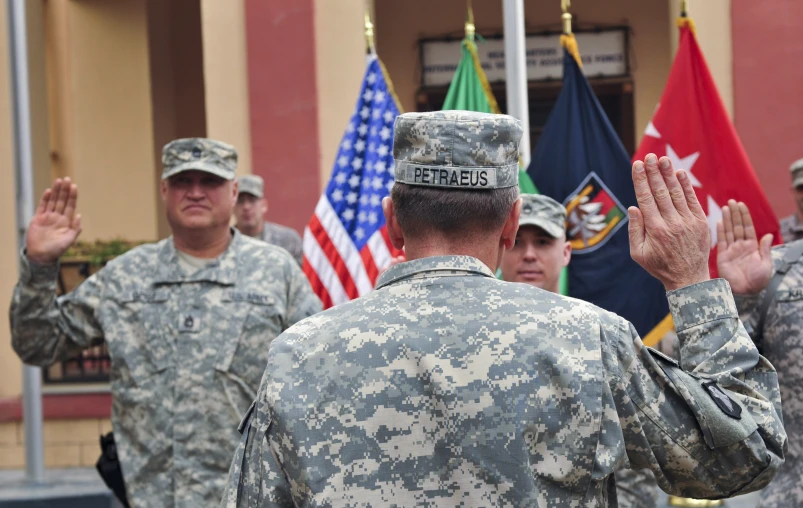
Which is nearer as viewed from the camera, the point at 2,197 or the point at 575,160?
the point at 575,160

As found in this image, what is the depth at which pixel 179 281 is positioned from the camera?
4.79 m

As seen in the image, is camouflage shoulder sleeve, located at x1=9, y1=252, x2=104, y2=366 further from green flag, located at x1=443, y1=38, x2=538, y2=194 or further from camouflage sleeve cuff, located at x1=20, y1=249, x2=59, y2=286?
green flag, located at x1=443, y1=38, x2=538, y2=194

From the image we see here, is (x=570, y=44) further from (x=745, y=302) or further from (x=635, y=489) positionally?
(x=635, y=489)

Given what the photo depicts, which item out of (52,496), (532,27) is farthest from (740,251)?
(532,27)

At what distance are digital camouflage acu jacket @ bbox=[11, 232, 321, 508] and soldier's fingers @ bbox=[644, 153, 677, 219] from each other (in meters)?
2.53

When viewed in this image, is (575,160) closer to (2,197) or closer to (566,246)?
(566,246)

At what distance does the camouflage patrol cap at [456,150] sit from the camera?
7.55 ft

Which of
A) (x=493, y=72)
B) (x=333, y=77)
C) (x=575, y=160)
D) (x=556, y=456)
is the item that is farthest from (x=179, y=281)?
(x=493, y=72)

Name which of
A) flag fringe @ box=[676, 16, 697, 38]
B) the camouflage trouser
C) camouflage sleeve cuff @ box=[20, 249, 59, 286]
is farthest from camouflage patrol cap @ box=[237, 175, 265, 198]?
the camouflage trouser

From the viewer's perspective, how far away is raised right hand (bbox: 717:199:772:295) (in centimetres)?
379

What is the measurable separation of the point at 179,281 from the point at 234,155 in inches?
25.4

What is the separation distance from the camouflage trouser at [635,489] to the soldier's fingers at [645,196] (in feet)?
7.08

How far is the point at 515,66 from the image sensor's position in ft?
19.1

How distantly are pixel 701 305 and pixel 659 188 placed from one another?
9.7 inches
